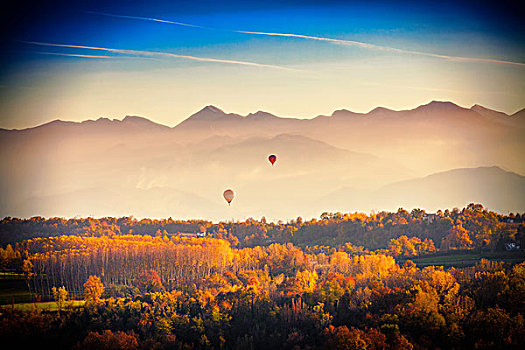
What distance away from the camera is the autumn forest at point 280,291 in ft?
208

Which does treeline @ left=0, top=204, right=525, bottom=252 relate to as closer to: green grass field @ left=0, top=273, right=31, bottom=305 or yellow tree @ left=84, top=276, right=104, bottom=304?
green grass field @ left=0, top=273, right=31, bottom=305

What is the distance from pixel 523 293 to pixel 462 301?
19.6 ft

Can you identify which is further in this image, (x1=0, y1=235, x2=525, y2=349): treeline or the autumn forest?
the autumn forest

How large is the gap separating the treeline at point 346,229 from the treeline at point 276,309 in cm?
1942

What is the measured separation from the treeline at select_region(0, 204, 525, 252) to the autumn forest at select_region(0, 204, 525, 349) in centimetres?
47

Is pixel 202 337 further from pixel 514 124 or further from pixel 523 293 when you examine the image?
pixel 514 124

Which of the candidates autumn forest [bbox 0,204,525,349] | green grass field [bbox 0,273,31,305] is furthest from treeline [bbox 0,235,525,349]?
green grass field [bbox 0,273,31,305]

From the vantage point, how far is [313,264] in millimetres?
96375

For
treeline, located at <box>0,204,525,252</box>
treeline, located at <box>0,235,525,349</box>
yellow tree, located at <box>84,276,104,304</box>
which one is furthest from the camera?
treeline, located at <box>0,204,525,252</box>

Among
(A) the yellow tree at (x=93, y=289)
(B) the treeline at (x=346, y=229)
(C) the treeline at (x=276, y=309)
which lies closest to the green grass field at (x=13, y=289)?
(C) the treeline at (x=276, y=309)

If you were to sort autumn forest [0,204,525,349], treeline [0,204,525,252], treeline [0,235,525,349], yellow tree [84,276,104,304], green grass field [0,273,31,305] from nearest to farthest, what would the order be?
treeline [0,235,525,349] < autumn forest [0,204,525,349] < yellow tree [84,276,104,304] < green grass field [0,273,31,305] < treeline [0,204,525,252]

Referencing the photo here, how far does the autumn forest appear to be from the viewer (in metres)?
63.4

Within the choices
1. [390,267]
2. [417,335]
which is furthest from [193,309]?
[390,267]

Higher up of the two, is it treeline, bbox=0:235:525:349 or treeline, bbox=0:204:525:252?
treeline, bbox=0:204:525:252
